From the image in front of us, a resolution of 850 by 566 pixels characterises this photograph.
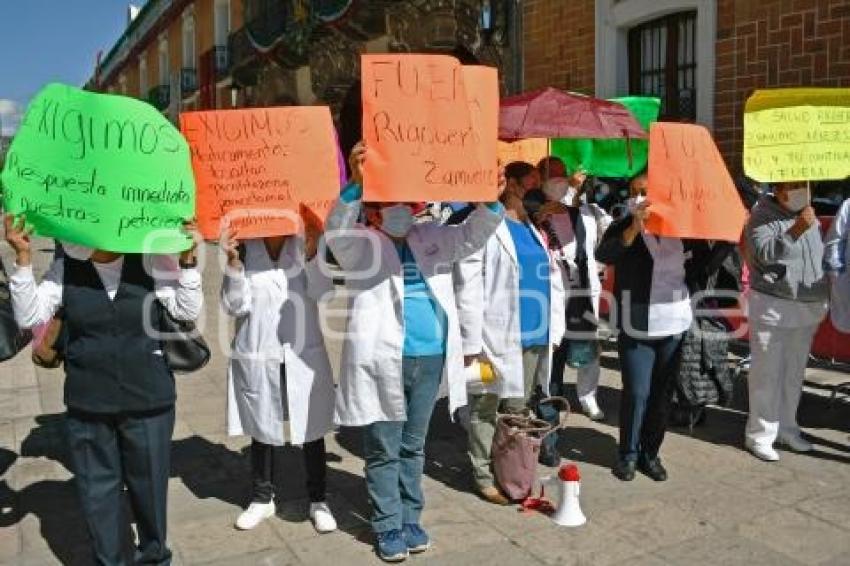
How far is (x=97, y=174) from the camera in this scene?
299cm

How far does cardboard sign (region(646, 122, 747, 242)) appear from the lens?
4.17 m

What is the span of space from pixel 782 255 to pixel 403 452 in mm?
2600

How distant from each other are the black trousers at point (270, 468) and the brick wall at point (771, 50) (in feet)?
20.2

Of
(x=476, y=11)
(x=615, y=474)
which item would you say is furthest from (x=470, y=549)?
(x=476, y=11)

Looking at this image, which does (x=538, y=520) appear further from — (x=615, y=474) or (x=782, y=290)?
(x=782, y=290)

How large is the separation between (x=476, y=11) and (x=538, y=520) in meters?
10.0

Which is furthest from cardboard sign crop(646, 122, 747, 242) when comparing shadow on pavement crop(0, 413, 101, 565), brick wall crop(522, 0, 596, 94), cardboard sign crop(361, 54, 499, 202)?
brick wall crop(522, 0, 596, 94)

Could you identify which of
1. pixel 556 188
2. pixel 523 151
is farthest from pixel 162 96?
pixel 556 188

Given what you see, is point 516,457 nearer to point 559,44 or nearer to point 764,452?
point 764,452

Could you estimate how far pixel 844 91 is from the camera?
445cm

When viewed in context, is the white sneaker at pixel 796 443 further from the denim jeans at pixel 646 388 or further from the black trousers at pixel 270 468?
the black trousers at pixel 270 468

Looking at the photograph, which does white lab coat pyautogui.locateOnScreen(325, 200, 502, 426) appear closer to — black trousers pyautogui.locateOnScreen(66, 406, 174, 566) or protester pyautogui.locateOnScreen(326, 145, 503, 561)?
protester pyautogui.locateOnScreen(326, 145, 503, 561)

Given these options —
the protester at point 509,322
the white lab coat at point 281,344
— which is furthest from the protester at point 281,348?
the protester at point 509,322

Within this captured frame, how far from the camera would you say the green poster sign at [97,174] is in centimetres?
291
